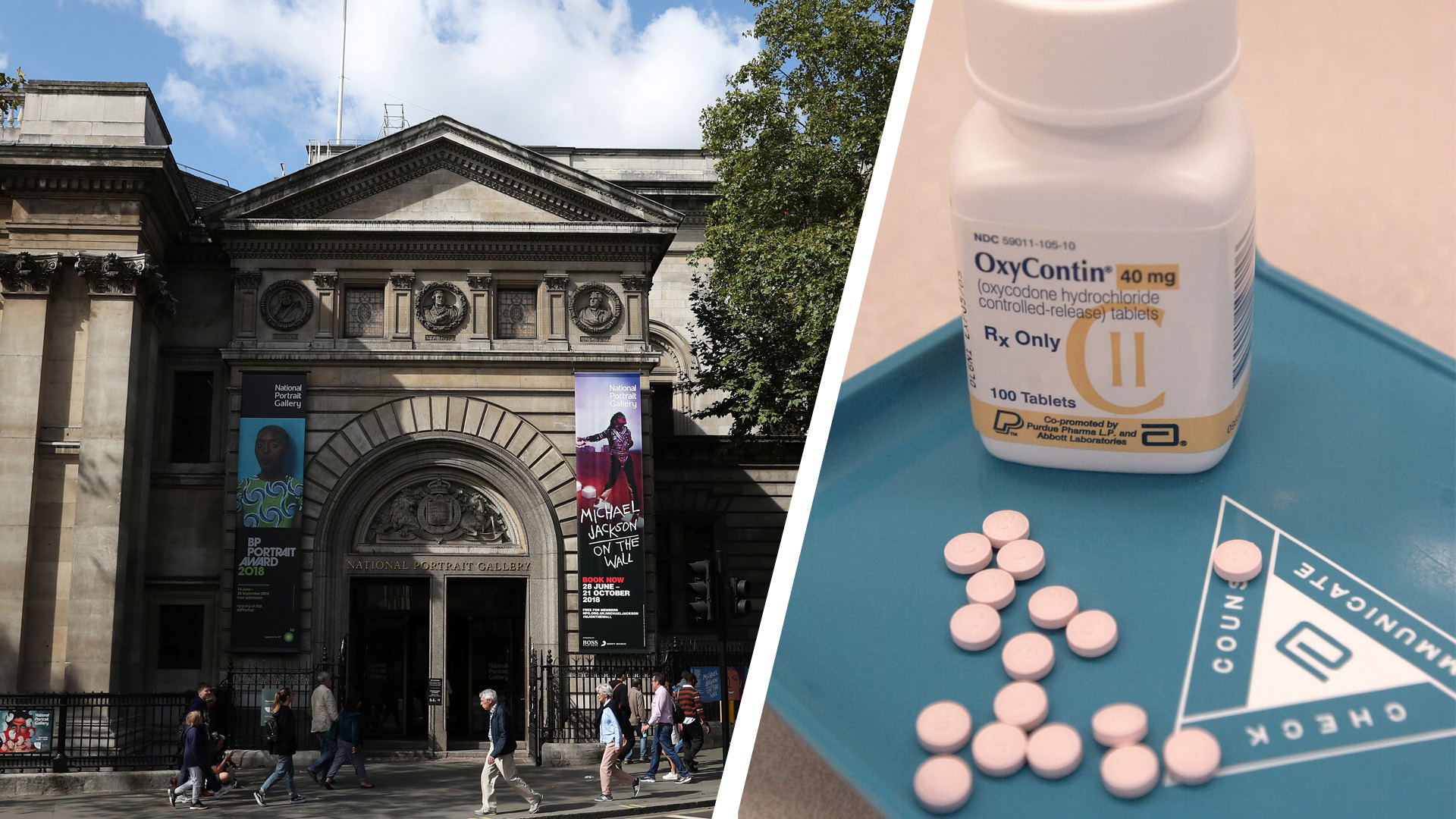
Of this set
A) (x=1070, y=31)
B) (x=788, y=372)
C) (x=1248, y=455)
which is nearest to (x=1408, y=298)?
(x=1248, y=455)

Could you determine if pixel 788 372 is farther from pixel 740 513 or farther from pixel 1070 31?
pixel 1070 31

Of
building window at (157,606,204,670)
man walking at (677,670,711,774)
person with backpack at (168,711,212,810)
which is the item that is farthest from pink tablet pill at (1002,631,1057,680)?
building window at (157,606,204,670)

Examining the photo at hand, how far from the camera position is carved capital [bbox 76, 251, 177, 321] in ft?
64.8

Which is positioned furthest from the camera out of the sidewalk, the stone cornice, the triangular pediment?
the triangular pediment

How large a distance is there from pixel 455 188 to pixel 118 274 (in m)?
6.29

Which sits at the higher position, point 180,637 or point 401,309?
point 401,309

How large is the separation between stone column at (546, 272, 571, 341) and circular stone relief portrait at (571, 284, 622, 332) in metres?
0.18

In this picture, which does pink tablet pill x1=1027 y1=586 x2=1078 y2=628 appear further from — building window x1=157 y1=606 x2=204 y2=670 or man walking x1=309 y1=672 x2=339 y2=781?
building window x1=157 y1=606 x2=204 y2=670

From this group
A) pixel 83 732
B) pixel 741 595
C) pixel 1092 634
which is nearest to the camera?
pixel 1092 634

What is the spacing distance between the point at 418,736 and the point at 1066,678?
64.8ft

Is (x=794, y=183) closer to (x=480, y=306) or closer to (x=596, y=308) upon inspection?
(x=596, y=308)

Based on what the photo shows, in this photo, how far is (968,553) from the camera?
3.11m

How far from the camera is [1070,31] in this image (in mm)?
2520

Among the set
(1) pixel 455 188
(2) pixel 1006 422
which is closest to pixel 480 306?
(1) pixel 455 188
